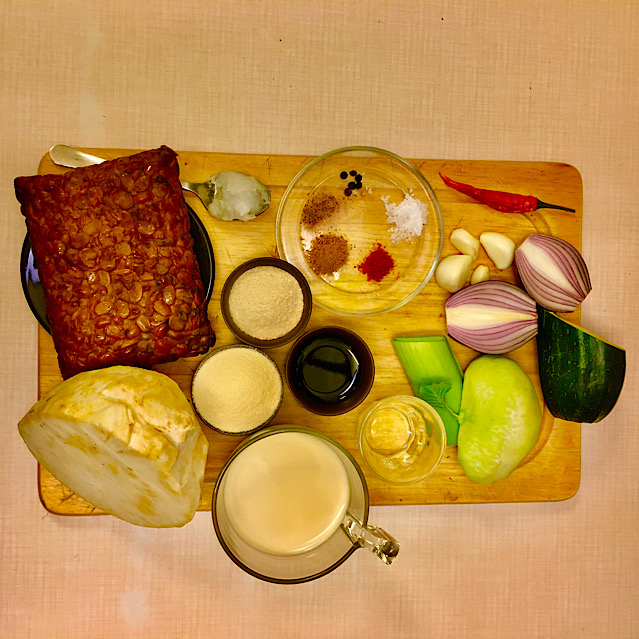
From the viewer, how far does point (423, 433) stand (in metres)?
1.19

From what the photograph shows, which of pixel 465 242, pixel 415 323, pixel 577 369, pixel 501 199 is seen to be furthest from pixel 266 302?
pixel 577 369

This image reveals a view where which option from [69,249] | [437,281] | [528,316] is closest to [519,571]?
[528,316]

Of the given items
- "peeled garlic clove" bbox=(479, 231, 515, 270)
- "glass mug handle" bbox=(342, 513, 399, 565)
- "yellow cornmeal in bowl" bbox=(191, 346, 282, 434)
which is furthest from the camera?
"peeled garlic clove" bbox=(479, 231, 515, 270)

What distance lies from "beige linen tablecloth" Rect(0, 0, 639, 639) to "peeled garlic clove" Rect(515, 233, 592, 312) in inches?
7.9

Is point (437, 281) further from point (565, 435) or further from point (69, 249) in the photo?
point (69, 249)

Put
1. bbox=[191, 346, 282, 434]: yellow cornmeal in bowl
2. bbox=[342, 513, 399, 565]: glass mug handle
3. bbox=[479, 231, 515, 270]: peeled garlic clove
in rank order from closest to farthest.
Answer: bbox=[342, 513, 399, 565]: glass mug handle < bbox=[191, 346, 282, 434]: yellow cornmeal in bowl < bbox=[479, 231, 515, 270]: peeled garlic clove

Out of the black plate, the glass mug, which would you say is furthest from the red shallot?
the black plate

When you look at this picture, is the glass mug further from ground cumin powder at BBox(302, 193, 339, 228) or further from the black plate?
ground cumin powder at BBox(302, 193, 339, 228)

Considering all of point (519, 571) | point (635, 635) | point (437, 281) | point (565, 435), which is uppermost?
point (437, 281)

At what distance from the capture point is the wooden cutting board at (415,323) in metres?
1.17

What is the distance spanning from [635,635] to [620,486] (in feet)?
1.30

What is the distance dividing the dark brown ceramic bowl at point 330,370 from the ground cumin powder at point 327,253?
5.4 inches

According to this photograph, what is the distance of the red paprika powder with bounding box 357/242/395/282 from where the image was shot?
1.20 m

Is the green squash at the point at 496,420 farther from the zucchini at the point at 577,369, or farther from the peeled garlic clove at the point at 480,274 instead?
the peeled garlic clove at the point at 480,274
